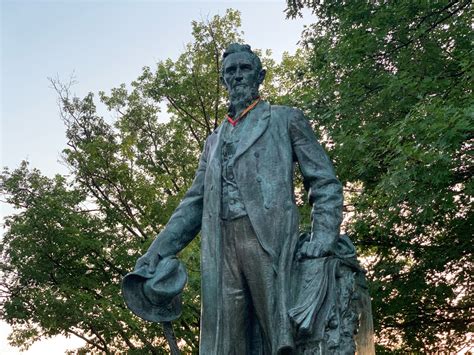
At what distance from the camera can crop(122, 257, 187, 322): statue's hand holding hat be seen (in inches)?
190

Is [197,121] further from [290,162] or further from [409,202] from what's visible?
[290,162]

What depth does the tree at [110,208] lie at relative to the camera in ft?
57.7

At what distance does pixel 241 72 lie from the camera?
526cm

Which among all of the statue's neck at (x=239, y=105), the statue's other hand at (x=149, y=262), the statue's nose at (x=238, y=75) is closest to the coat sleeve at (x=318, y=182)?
the statue's neck at (x=239, y=105)

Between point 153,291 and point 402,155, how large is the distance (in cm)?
702

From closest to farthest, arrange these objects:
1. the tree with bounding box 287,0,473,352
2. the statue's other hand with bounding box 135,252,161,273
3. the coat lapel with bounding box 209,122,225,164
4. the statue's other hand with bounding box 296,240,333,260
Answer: the statue's other hand with bounding box 296,240,333,260, the statue's other hand with bounding box 135,252,161,273, the coat lapel with bounding box 209,122,225,164, the tree with bounding box 287,0,473,352

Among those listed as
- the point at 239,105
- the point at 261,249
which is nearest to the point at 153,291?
the point at 261,249

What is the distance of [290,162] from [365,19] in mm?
9903

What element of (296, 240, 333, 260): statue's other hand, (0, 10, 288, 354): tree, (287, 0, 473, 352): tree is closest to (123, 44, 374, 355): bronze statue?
(296, 240, 333, 260): statue's other hand

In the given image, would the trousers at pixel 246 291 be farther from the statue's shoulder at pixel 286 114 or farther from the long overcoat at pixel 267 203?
the statue's shoulder at pixel 286 114

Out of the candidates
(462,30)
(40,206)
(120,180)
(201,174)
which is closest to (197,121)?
(120,180)

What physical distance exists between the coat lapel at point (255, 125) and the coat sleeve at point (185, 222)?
1.40ft

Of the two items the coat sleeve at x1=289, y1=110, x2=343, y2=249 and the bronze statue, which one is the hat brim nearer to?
the bronze statue

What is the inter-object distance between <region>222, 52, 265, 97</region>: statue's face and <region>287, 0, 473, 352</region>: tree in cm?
622
